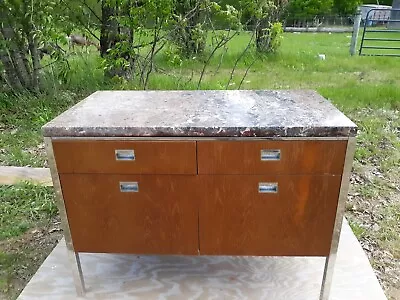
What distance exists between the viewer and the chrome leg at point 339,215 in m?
1.44

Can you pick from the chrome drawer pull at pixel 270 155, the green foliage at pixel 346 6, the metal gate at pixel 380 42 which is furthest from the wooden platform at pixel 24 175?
the green foliage at pixel 346 6

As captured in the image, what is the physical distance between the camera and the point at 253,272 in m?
1.90

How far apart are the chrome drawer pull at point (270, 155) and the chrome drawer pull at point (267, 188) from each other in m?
0.11

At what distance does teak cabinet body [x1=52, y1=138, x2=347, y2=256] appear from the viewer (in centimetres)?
147

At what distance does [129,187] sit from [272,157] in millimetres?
607

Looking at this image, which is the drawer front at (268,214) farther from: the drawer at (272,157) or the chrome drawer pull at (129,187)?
the chrome drawer pull at (129,187)

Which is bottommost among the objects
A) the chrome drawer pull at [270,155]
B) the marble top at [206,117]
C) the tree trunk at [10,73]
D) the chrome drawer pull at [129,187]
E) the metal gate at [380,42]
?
the metal gate at [380,42]

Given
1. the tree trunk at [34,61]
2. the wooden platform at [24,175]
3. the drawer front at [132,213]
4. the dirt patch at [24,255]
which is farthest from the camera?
the tree trunk at [34,61]

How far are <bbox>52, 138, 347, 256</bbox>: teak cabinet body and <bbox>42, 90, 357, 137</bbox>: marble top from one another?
0.04 m

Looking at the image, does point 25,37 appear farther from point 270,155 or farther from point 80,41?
point 270,155

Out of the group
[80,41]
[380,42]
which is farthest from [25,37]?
[380,42]

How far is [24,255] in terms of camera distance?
2.11 metres

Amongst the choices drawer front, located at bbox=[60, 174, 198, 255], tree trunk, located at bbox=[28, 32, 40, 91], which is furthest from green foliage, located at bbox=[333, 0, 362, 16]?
drawer front, located at bbox=[60, 174, 198, 255]

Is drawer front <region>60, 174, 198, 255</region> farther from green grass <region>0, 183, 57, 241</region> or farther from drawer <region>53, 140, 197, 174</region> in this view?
green grass <region>0, 183, 57, 241</region>
